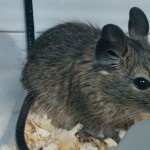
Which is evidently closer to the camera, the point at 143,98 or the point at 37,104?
the point at 143,98

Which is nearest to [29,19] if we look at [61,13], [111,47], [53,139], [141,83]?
[61,13]

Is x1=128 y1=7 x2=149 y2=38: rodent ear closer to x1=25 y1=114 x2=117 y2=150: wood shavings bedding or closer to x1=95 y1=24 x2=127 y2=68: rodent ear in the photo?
x1=95 y1=24 x2=127 y2=68: rodent ear

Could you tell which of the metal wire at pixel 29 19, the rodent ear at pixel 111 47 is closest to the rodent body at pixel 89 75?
the rodent ear at pixel 111 47

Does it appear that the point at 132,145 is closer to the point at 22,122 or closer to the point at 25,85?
the point at 22,122

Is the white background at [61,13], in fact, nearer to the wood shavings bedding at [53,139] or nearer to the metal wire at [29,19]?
the metal wire at [29,19]

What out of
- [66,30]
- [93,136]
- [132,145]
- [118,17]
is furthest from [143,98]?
[118,17]

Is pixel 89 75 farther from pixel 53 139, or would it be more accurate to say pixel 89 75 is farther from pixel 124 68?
pixel 53 139
